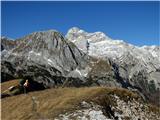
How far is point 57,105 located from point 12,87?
1633 inches

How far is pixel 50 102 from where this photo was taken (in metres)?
83.6

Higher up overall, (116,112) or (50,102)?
(50,102)

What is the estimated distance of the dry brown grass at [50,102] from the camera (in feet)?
254

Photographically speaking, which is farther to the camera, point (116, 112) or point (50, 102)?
point (50, 102)

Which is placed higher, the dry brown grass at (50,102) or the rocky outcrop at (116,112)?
the dry brown grass at (50,102)

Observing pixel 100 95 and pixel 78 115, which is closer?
pixel 78 115

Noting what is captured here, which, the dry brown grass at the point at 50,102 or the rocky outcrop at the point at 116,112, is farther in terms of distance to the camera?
the dry brown grass at the point at 50,102

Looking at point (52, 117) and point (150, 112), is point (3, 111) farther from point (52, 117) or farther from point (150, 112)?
point (150, 112)

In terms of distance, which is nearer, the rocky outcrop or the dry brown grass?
the rocky outcrop

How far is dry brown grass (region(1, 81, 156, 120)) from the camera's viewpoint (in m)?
77.5

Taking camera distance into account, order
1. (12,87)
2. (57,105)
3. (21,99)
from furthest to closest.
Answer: (12,87) < (21,99) < (57,105)

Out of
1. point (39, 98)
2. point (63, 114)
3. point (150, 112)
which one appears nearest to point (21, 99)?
point (39, 98)

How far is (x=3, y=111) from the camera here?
88.4 metres

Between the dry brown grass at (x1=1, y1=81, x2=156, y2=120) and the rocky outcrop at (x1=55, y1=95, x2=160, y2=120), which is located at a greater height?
the dry brown grass at (x1=1, y1=81, x2=156, y2=120)
